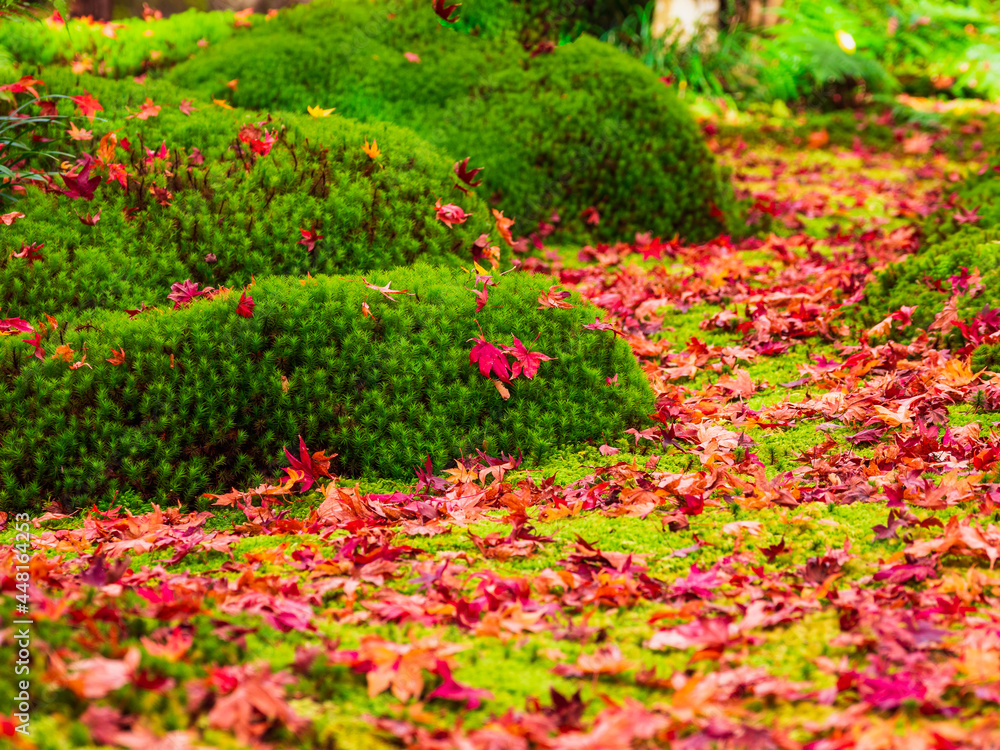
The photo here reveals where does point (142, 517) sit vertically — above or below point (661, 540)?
below

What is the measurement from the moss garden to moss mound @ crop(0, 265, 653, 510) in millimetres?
19

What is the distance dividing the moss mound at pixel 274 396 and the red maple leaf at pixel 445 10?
4.62 m

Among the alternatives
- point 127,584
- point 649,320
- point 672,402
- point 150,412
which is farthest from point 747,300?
point 127,584

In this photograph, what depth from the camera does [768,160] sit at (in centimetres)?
1087

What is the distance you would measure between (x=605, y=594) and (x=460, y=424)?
1.49 meters

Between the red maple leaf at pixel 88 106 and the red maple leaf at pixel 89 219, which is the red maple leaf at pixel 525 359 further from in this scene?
the red maple leaf at pixel 88 106

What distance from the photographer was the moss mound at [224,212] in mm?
4688

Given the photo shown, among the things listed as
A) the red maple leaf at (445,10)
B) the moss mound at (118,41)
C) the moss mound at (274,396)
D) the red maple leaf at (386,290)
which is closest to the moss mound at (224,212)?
the moss mound at (274,396)

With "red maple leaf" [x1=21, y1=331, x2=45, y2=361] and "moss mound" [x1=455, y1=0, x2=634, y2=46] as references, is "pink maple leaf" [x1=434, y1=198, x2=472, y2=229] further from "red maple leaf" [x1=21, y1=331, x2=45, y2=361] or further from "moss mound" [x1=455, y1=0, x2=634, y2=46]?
"moss mound" [x1=455, y1=0, x2=634, y2=46]

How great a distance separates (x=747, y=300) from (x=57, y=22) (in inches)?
304

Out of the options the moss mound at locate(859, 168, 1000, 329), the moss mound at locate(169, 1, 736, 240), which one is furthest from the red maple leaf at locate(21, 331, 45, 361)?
the moss mound at locate(859, 168, 1000, 329)

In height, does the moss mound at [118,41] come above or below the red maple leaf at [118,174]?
above

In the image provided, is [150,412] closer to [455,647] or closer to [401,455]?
[401,455]

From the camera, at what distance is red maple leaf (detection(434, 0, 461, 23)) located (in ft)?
25.5
